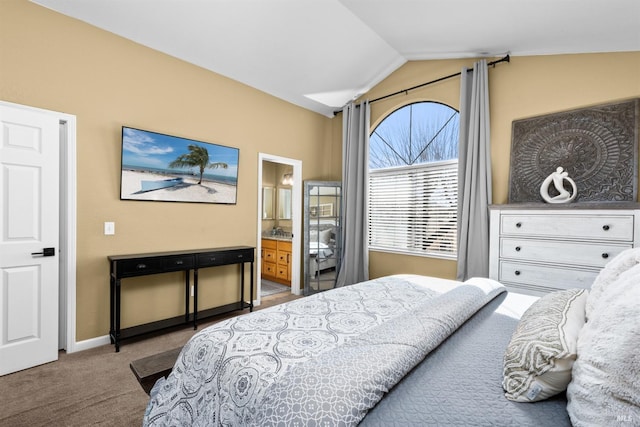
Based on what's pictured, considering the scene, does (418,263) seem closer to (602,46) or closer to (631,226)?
(631,226)

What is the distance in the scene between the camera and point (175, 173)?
10.7 ft

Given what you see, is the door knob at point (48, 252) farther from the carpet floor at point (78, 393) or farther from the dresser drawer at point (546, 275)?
the dresser drawer at point (546, 275)

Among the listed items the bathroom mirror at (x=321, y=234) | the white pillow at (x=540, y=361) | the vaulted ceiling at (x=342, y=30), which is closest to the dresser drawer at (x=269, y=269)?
the bathroom mirror at (x=321, y=234)

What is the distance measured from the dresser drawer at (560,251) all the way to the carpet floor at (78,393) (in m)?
3.22

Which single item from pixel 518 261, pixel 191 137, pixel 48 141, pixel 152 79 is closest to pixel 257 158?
pixel 191 137

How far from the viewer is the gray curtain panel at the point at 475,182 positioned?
3230mm

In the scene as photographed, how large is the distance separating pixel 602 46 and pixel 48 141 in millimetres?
4945

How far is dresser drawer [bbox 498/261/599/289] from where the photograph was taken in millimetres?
2395

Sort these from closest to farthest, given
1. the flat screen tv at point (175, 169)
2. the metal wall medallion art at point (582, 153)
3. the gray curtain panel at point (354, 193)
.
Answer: the metal wall medallion art at point (582, 153) → the flat screen tv at point (175, 169) → the gray curtain panel at point (354, 193)

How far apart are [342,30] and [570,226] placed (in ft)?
9.82

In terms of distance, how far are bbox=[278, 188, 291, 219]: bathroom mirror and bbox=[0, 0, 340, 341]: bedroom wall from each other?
1.88m

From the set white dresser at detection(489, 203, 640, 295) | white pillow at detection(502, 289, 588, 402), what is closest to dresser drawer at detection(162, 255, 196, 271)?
white pillow at detection(502, 289, 588, 402)

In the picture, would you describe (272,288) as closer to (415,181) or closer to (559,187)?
(415,181)

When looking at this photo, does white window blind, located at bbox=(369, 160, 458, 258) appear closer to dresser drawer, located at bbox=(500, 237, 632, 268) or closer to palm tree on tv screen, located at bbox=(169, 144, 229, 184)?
dresser drawer, located at bbox=(500, 237, 632, 268)
